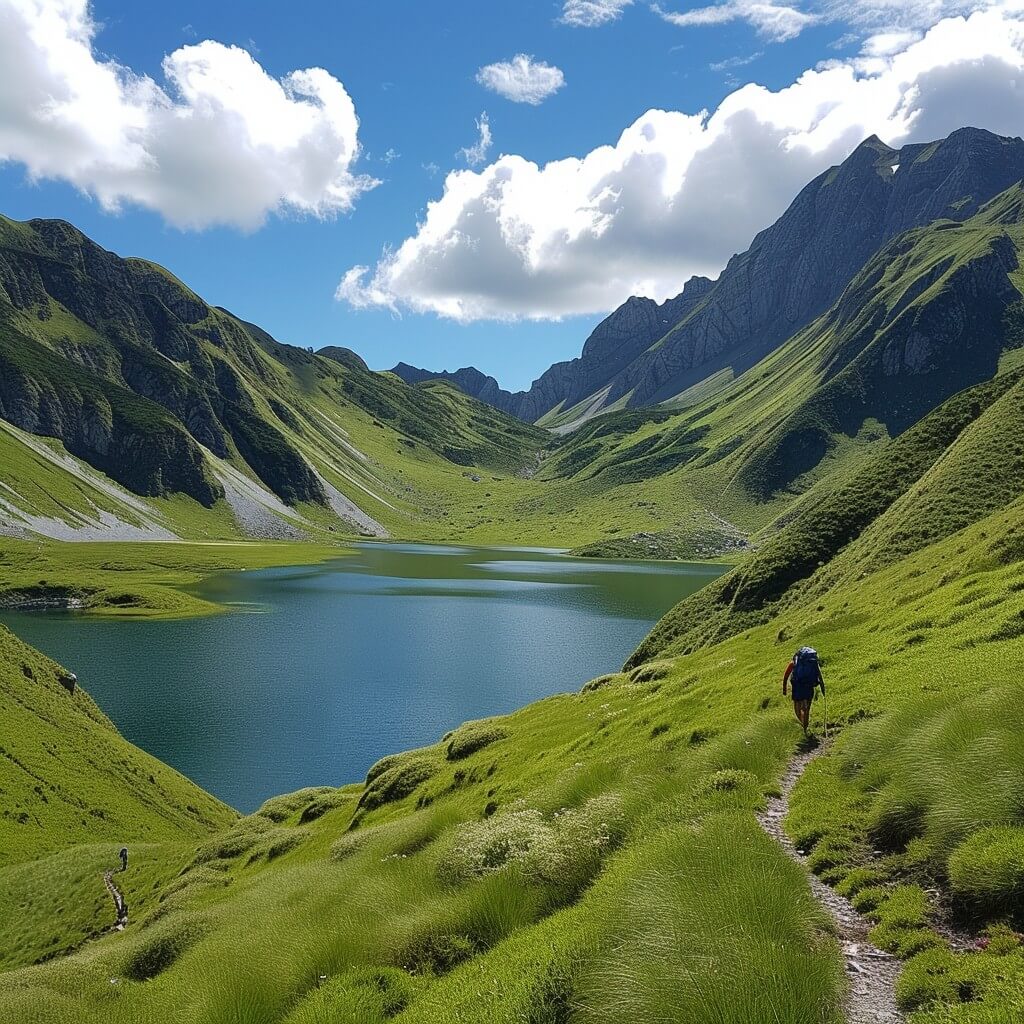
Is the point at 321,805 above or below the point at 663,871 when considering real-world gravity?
below

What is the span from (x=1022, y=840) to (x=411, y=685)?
87047 mm

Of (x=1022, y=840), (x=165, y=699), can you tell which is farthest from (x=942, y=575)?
(x=165, y=699)

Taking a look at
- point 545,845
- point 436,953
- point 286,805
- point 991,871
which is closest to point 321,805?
point 286,805

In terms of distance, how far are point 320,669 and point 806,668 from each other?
3546 inches

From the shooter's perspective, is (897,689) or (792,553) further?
(792,553)

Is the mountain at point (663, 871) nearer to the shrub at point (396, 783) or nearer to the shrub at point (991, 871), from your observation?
the shrub at point (991, 871)

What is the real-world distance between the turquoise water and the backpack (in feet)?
175

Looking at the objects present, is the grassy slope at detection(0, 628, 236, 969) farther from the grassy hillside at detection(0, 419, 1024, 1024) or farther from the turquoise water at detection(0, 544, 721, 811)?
the grassy hillside at detection(0, 419, 1024, 1024)

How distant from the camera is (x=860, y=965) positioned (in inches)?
358

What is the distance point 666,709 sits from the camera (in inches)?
1144

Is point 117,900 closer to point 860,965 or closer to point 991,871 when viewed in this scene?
point 860,965

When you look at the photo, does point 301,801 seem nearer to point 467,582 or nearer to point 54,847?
point 54,847

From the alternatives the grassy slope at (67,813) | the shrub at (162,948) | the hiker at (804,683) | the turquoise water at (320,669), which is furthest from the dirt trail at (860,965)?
the turquoise water at (320,669)

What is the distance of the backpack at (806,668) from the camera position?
1911cm
